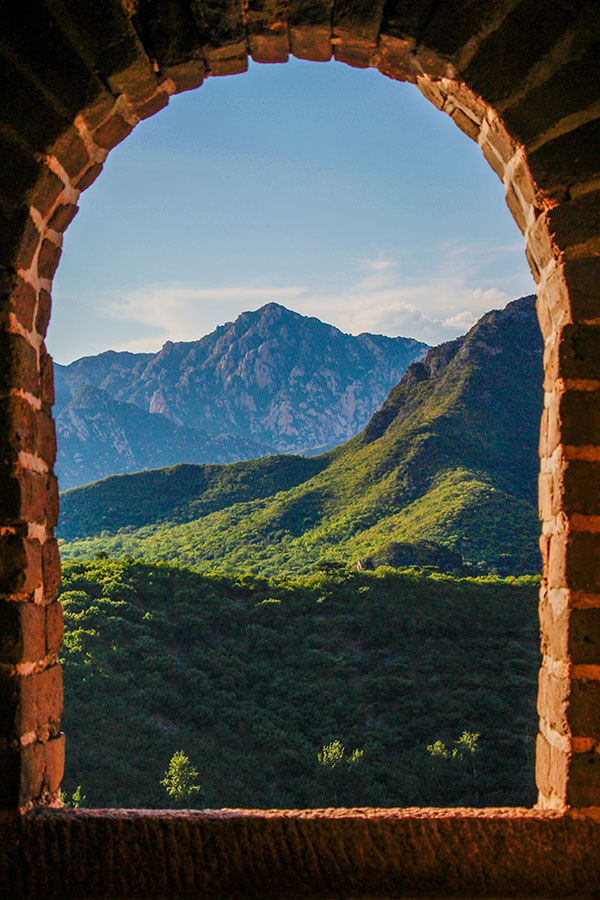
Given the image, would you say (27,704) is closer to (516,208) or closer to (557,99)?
(516,208)

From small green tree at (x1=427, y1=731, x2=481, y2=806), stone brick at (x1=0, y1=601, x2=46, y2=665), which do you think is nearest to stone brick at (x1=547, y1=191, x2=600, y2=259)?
stone brick at (x1=0, y1=601, x2=46, y2=665)

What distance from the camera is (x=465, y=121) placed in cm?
237

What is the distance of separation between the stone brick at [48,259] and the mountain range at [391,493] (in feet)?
56.7

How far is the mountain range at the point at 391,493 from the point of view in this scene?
22844 mm

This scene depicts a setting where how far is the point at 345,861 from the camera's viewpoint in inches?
78.3

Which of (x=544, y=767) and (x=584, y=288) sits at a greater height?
(x=584, y=288)

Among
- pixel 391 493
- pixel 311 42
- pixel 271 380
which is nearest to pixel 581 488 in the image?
pixel 311 42

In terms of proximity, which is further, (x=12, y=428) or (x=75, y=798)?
(x=75, y=798)

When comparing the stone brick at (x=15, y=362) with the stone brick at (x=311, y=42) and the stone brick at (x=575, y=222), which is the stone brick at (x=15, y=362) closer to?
the stone brick at (x=311, y=42)

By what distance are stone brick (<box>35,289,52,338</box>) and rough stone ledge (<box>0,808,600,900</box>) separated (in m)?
1.53

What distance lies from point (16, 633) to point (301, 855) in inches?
41.7

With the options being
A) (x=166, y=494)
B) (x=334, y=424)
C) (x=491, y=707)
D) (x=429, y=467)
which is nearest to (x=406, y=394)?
(x=429, y=467)

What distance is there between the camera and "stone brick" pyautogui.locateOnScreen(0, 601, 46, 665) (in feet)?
6.83

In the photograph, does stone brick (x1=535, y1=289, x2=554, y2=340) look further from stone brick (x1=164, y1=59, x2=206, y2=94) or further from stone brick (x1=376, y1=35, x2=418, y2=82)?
stone brick (x1=164, y1=59, x2=206, y2=94)
